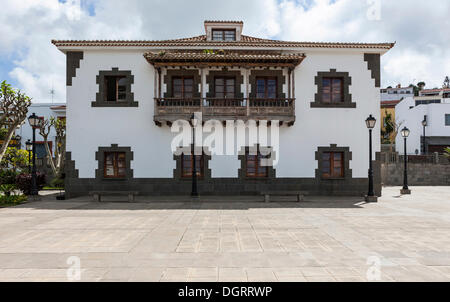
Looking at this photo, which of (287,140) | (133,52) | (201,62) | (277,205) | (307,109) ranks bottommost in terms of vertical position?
(277,205)

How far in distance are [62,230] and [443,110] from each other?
45.5 metres

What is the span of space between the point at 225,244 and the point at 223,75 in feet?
34.4

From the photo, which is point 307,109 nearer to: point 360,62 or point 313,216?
point 360,62

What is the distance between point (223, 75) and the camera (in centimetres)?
1433

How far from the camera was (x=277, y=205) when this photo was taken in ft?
38.8

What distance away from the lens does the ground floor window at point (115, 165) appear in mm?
14352

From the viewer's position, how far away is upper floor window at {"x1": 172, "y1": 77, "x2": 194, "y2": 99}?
14.4m

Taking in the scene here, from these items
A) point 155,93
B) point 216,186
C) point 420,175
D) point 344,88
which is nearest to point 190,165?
point 216,186

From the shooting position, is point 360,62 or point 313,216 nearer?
point 313,216

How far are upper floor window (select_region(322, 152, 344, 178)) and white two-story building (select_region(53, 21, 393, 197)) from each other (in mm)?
57

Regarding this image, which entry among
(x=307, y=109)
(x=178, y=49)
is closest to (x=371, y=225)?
(x=307, y=109)

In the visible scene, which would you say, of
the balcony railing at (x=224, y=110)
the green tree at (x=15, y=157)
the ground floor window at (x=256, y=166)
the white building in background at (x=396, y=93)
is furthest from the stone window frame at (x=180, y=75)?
the white building in background at (x=396, y=93)
